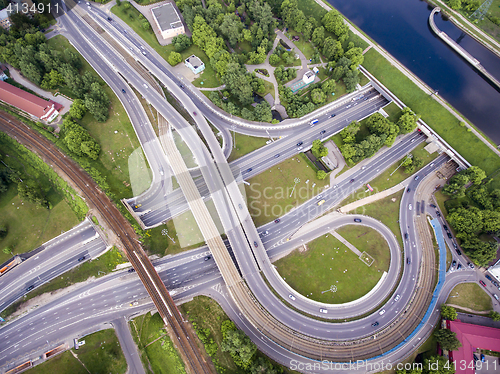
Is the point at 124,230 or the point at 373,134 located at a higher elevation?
the point at 373,134

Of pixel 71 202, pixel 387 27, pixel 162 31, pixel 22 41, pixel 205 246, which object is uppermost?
pixel 387 27

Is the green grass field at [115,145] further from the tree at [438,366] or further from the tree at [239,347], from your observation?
the tree at [438,366]

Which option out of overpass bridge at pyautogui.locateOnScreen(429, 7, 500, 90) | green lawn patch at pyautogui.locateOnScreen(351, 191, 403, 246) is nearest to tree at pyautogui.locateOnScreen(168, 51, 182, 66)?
green lawn patch at pyautogui.locateOnScreen(351, 191, 403, 246)

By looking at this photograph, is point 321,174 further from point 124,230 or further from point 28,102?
point 28,102

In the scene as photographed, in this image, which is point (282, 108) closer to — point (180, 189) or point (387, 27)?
point (180, 189)

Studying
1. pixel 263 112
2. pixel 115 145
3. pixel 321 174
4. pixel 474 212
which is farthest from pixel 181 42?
pixel 474 212

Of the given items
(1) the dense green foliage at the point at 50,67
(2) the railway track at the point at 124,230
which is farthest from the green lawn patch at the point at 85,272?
(1) the dense green foliage at the point at 50,67

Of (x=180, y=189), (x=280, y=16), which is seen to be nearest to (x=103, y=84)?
(x=180, y=189)
